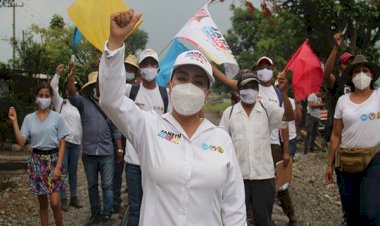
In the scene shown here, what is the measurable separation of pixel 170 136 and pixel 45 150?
12.7ft

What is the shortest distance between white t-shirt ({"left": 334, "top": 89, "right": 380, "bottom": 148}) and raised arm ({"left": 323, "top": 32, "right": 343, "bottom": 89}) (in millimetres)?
762

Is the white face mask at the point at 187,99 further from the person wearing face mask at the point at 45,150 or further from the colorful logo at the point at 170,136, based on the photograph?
the person wearing face mask at the point at 45,150

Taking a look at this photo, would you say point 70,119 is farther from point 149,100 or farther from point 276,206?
point 276,206

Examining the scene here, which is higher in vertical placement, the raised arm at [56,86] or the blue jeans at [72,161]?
the raised arm at [56,86]

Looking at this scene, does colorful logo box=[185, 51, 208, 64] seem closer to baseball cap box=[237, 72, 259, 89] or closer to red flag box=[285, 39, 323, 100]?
baseball cap box=[237, 72, 259, 89]

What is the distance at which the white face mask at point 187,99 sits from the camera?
295cm

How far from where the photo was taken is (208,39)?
6.79 m

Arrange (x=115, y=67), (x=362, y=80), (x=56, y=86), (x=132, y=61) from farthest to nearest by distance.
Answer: (x=56, y=86), (x=132, y=61), (x=362, y=80), (x=115, y=67)

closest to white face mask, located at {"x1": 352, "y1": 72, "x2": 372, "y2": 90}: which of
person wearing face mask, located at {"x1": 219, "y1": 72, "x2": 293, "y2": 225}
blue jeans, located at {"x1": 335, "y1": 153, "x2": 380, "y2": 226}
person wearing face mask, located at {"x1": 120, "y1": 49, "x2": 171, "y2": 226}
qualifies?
blue jeans, located at {"x1": 335, "y1": 153, "x2": 380, "y2": 226}

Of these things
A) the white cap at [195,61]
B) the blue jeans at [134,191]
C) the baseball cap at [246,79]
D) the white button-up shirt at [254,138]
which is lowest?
the blue jeans at [134,191]

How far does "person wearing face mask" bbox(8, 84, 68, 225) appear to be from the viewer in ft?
20.7

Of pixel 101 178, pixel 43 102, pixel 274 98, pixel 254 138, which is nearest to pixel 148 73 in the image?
pixel 254 138

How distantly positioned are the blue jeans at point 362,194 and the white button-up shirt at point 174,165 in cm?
283

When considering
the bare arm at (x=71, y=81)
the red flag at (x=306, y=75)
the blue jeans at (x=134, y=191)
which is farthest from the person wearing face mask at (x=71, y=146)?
the red flag at (x=306, y=75)
